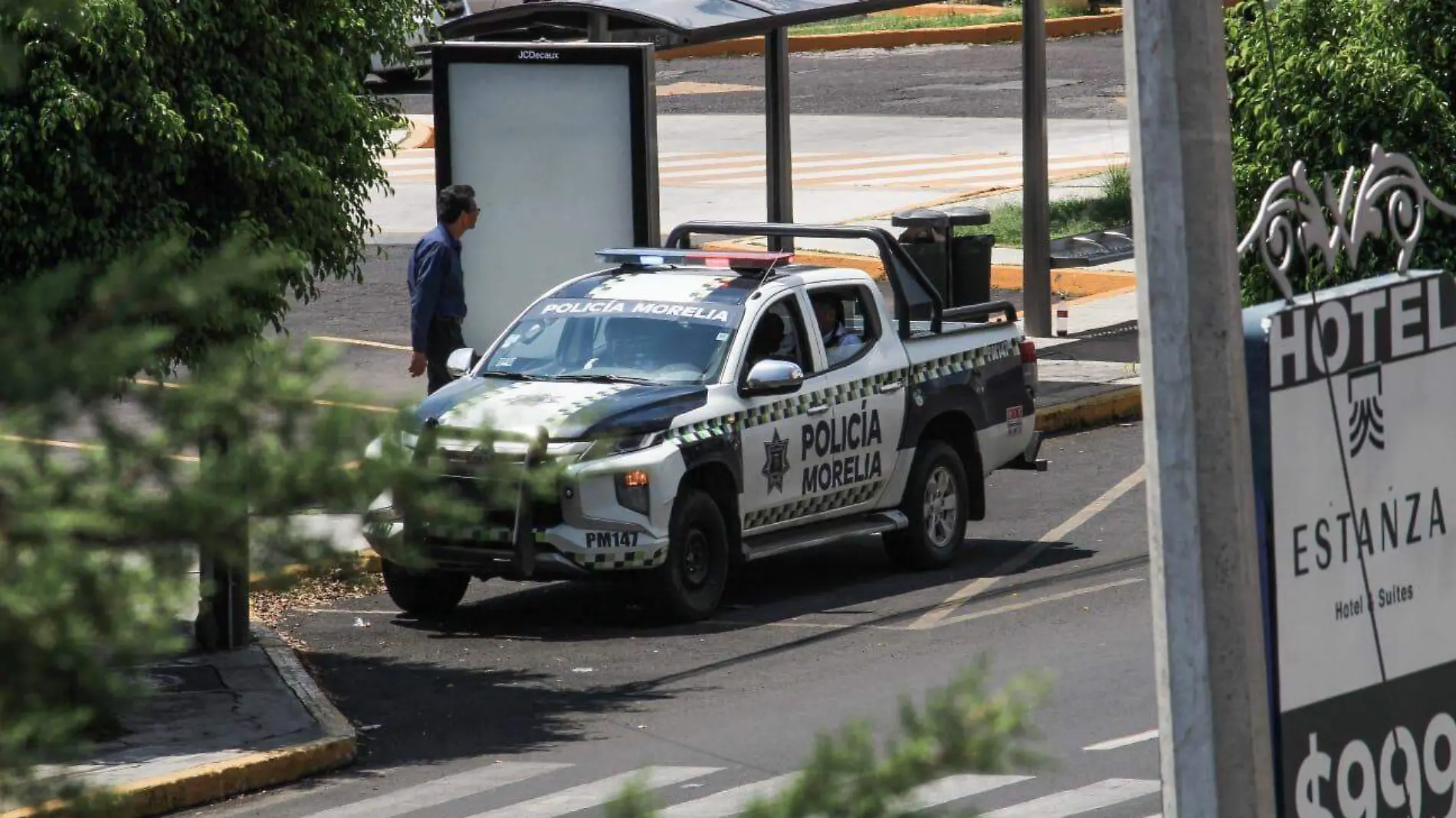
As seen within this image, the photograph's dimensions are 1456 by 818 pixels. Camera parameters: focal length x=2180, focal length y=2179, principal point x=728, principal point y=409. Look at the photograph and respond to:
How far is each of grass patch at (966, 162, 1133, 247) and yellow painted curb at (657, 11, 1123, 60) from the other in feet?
50.2

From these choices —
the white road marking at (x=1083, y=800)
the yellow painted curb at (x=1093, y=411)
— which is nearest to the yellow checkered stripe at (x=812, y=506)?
the white road marking at (x=1083, y=800)

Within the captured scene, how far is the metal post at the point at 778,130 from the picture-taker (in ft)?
61.6

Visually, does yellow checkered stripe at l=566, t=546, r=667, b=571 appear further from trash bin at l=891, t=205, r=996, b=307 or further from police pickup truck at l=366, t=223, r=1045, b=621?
trash bin at l=891, t=205, r=996, b=307

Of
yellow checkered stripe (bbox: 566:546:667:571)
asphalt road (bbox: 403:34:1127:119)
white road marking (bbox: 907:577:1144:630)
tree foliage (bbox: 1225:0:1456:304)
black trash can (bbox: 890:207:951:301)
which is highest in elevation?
asphalt road (bbox: 403:34:1127:119)

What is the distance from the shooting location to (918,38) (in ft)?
144

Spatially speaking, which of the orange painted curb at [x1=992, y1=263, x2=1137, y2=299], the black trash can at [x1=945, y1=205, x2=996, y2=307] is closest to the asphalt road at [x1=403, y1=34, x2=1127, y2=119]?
the orange painted curb at [x1=992, y1=263, x2=1137, y2=299]

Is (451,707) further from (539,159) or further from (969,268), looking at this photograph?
(969,268)

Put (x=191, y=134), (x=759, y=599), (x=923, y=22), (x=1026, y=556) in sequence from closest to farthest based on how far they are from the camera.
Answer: (x=191, y=134) → (x=759, y=599) → (x=1026, y=556) → (x=923, y=22)

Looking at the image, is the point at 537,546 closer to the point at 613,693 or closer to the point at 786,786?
the point at 613,693

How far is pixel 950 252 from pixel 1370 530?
14.9m

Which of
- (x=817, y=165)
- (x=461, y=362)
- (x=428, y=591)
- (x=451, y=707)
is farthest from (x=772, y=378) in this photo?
(x=817, y=165)

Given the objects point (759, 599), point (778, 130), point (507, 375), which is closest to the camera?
point (507, 375)

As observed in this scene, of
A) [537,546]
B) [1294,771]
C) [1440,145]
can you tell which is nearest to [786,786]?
[1294,771]

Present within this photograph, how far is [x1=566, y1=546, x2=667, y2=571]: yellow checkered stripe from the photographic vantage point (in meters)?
11.1
